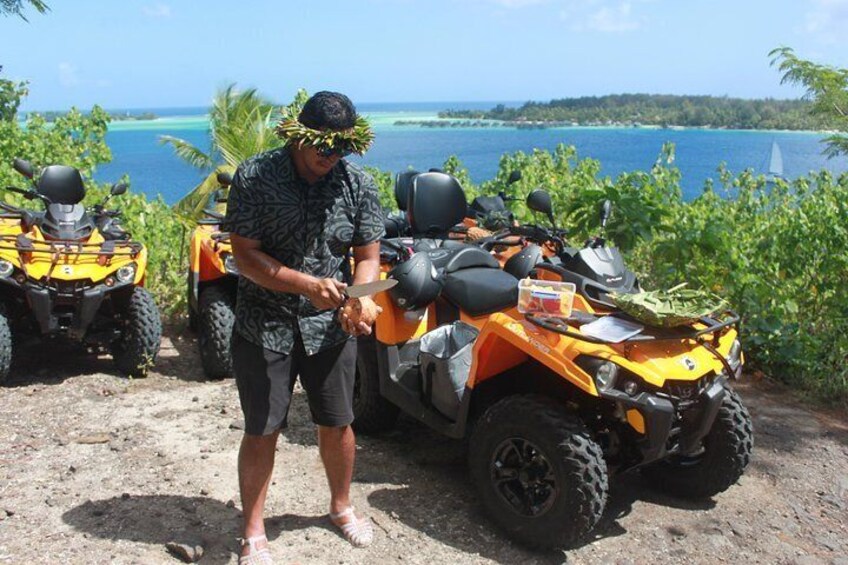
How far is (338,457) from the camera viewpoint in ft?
12.0

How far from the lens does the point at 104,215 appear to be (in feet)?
21.8

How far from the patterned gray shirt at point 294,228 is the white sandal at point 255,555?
0.83 m

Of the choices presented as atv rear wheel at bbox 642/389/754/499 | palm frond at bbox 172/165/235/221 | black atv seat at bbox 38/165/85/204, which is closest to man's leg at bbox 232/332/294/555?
atv rear wheel at bbox 642/389/754/499

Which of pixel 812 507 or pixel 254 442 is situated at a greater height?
pixel 254 442

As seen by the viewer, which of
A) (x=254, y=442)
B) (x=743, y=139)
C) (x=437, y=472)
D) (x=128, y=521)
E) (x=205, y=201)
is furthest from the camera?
(x=743, y=139)

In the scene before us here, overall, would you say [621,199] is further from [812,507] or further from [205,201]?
[205,201]

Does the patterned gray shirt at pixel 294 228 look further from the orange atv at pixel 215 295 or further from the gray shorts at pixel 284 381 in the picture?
the orange atv at pixel 215 295

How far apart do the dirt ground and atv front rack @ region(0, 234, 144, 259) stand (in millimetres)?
997

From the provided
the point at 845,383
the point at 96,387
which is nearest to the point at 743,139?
the point at 845,383

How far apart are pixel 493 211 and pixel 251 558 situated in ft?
13.7

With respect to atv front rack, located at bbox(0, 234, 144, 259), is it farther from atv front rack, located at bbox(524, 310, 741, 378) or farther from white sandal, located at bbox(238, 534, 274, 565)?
atv front rack, located at bbox(524, 310, 741, 378)

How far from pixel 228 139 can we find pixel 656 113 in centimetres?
1485

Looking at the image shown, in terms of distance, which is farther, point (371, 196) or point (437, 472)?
point (437, 472)

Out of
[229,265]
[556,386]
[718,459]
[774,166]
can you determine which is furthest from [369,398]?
[774,166]
